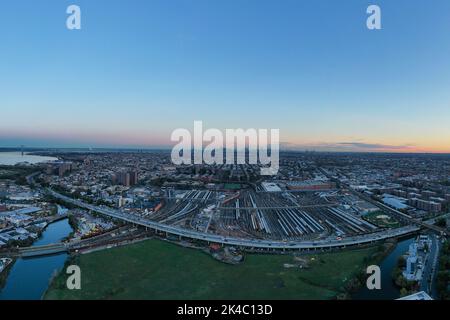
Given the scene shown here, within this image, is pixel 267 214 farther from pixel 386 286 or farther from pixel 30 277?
pixel 30 277

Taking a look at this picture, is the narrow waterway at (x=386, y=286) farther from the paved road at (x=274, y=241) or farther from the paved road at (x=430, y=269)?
the paved road at (x=274, y=241)

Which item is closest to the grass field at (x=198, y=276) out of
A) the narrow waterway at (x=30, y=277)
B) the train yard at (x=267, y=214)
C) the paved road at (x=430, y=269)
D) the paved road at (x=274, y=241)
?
the narrow waterway at (x=30, y=277)

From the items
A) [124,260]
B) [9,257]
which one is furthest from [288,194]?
[9,257]

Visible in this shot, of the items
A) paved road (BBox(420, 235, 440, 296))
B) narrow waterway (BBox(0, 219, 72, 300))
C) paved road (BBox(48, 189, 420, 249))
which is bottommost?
narrow waterway (BBox(0, 219, 72, 300))

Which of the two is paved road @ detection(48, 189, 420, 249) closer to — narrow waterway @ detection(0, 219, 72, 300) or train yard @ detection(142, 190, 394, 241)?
train yard @ detection(142, 190, 394, 241)

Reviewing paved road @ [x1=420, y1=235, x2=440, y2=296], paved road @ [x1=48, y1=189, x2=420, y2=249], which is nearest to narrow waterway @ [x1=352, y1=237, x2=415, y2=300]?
paved road @ [x1=420, y1=235, x2=440, y2=296]
